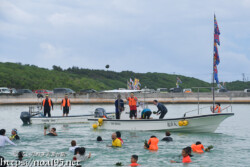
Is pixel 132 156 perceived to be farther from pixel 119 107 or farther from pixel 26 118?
pixel 26 118

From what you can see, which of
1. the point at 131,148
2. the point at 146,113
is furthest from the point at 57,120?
the point at 131,148

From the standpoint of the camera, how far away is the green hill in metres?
82.7

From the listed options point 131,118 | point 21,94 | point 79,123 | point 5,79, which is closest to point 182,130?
point 131,118

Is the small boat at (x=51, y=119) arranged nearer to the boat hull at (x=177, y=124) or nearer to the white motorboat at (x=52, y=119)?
the white motorboat at (x=52, y=119)

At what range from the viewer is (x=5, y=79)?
266 feet

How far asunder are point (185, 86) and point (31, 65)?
166ft

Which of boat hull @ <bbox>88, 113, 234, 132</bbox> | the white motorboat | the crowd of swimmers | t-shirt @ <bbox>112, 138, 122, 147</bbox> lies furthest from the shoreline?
t-shirt @ <bbox>112, 138, 122, 147</bbox>

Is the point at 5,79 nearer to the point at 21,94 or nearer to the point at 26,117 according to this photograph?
the point at 21,94

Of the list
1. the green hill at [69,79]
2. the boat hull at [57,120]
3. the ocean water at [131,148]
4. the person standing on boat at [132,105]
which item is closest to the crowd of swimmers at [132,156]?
the ocean water at [131,148]

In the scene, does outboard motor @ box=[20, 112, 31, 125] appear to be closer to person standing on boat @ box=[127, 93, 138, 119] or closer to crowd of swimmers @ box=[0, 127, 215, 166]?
crowd of swimmers @ box=[0, 127, 215, 166]

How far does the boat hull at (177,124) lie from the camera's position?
74.3 ft

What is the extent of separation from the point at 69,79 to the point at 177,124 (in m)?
73.2

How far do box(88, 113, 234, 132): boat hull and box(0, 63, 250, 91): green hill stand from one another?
60609 millimetres

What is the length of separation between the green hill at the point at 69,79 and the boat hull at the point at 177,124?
60.6 meters
